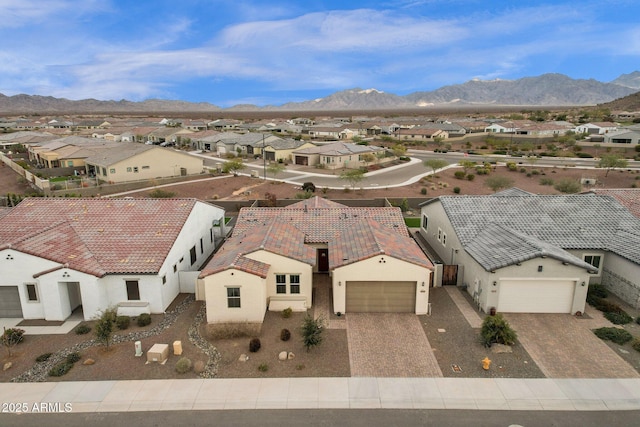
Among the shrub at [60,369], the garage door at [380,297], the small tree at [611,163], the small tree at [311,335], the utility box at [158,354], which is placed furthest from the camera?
the small tree at [611,163]

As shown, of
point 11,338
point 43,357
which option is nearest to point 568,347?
point 43,357

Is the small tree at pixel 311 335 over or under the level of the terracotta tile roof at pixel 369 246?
under

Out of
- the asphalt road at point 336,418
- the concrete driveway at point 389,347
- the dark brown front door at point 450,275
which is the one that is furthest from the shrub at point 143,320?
the dark brown front door at point 450,275

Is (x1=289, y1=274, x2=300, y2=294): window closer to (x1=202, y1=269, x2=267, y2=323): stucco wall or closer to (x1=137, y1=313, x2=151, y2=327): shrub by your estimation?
(x1=202, y1=269, x2=267, y2=323): stucco wall

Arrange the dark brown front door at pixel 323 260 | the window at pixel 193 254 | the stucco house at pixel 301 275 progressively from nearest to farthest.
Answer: the stucco house at pixel 301 275 → the window at pixel 193 254 → the dark brown front door at pixel 323 260

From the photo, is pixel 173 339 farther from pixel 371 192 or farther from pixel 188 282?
pixel 371 192

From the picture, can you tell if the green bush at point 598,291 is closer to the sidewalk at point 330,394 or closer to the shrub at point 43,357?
the sidewalk at point 330,394

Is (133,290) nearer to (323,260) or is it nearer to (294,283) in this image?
(294,283)
